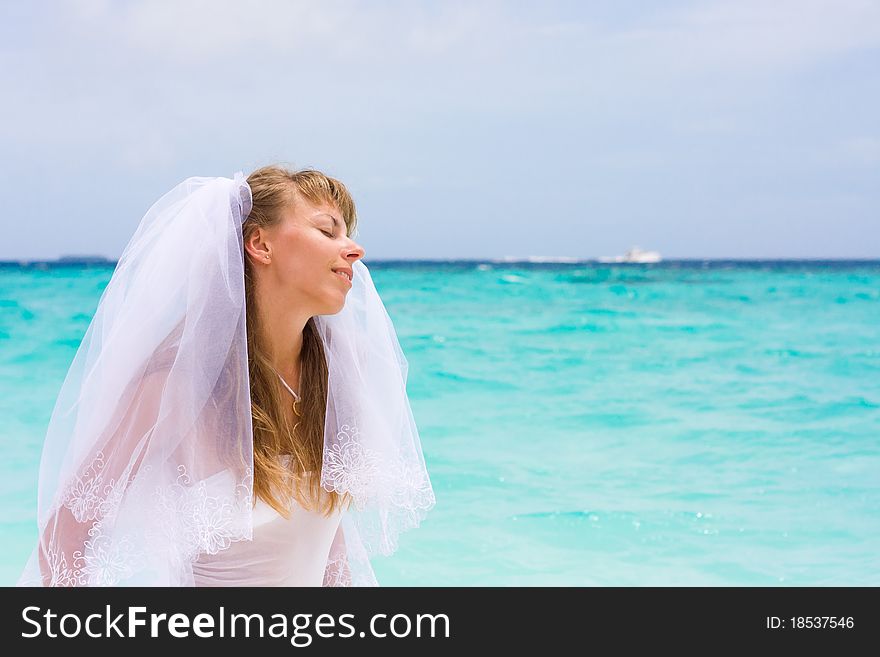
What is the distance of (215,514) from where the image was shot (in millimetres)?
2180

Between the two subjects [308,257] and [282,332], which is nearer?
[308,257]

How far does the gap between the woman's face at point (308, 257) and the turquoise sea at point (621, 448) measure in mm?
3645

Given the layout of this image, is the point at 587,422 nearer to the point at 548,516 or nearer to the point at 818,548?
the point at 548,516

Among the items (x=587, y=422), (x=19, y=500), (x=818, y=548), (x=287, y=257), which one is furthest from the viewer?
(x=587, y=422)

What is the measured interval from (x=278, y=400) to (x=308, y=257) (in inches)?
14.9

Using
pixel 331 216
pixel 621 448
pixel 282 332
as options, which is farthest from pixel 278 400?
pixel 621 448

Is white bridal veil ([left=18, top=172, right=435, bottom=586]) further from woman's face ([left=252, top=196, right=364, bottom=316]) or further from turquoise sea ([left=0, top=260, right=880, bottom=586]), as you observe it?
turquoise sea ([left=0, top=260, right=880, bottom=586])

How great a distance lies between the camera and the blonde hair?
228cm

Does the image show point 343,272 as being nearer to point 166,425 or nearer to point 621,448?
point 166,425

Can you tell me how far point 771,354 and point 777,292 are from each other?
1199cm

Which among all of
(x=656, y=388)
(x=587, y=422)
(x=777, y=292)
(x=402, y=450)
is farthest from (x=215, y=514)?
(x=777, y=292)

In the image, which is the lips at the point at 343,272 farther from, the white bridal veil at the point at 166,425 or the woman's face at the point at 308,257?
the white bridal veil at the point at 166,425

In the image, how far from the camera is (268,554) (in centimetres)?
234

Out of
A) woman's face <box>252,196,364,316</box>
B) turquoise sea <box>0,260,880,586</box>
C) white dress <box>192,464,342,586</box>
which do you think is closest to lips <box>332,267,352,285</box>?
woman's face <box>252,196,364,316</box>
